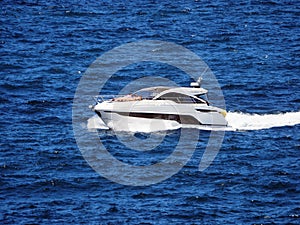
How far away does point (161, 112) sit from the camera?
70500mm

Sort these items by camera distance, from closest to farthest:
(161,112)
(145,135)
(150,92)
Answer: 1. (145,135)
2. (161,112)
3. (150,92)

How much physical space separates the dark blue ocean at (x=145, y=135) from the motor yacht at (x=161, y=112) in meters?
1.56

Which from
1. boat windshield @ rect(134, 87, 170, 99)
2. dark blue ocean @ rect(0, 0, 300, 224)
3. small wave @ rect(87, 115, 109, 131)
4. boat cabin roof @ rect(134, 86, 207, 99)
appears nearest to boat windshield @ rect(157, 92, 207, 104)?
boat cabin roof @ rect(134, 86, 207, 99)

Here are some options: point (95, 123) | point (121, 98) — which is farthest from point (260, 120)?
point (95, 123)

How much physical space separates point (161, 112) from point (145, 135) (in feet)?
8.75

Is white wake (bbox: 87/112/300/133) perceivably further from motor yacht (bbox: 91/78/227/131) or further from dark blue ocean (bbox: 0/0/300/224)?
dark blue ocean (bbox: 0/0/300/224)

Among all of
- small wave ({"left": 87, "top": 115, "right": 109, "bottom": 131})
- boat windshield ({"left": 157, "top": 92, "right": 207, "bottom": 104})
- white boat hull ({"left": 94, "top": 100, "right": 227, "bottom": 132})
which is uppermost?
boat windshield ({"left": 157, "top": 92, "right": 207, "bottom": 104})

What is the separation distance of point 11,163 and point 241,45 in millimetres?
38880

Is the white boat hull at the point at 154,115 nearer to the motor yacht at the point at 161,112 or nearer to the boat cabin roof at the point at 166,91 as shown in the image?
the motor yacht at the point at 161,112

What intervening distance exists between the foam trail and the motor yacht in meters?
1.22

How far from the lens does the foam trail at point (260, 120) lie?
7062cm

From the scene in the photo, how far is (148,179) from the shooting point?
5984 centimetres

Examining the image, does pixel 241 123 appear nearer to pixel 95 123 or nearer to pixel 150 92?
pixel 150 92

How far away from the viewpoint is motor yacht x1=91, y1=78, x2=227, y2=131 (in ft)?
230
